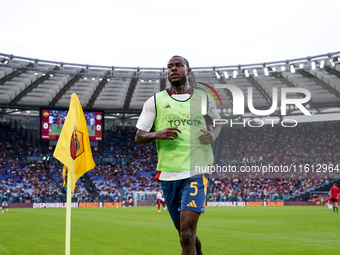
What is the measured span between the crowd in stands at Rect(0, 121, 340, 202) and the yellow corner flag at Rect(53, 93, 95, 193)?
37.0 m

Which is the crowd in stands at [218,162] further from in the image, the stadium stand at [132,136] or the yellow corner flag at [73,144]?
the yellow corner flag at [73,144]

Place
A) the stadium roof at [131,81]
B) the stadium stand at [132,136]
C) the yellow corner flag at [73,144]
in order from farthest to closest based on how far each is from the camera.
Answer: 1. the stadium stand at [132,136]
2. the stadium roof at [131,81]
3. the yellow corner flag at [73,144]

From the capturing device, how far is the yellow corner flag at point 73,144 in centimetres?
724

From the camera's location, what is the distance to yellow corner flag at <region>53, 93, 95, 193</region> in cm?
724

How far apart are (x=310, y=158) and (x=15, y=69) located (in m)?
30.5

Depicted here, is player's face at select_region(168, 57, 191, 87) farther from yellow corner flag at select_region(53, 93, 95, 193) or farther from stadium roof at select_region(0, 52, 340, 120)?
stadium roof at select_region(0, 52, 340, 120)

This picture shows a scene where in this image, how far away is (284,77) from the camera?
41.6 meters

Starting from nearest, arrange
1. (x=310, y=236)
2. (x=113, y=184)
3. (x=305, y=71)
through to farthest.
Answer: (x=310, y=236), (x=305, y=71), (x=113, y=184)

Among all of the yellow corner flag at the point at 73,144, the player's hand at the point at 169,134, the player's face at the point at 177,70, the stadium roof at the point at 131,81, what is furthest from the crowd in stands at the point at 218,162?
the player's hand at the point at 169,134

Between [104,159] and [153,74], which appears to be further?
[104,159]

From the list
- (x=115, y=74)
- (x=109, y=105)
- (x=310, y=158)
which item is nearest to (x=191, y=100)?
(x=115, y=74)

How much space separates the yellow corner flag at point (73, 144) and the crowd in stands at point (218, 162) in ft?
121

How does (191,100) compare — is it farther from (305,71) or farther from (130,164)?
(130,164)

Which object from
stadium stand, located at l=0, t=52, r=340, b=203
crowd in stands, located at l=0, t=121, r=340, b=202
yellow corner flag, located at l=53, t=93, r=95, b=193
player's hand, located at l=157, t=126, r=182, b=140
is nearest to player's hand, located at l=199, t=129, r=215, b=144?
player's hand, located at l=157, t=126, r=182, b=140
